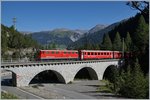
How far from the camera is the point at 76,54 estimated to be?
6669 cm

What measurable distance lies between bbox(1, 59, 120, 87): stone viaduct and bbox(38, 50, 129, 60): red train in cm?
143

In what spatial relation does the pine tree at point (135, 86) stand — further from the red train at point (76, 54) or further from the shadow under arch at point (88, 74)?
the shadow under arch at point (88, 74)

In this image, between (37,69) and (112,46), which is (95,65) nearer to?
(37,69)

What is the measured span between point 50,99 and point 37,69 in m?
16.1

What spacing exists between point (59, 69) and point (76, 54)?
8738 millimetres

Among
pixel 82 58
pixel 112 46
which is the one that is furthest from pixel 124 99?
pixel 112 46

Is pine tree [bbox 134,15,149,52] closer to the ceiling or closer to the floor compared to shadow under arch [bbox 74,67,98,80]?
closer to the ceiling

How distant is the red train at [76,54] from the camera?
59.6 meters

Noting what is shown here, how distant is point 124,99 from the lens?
38.3m

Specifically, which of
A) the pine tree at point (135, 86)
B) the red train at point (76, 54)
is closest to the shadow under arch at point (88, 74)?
the red train at point (76, 54)

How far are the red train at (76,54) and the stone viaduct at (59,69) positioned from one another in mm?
1432

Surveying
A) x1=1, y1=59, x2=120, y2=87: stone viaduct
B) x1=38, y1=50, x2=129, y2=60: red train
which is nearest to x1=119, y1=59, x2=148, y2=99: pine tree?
x1=1, y1=59, x2=120, y2=87: stone viaduct

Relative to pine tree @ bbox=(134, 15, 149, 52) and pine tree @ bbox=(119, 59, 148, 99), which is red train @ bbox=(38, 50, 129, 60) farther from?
pine tree @ bbox=(119, 59, 148, 99)

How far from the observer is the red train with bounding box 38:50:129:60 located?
196 ft
